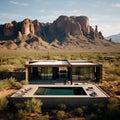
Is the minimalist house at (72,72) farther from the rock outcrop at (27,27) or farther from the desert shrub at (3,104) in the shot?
the rock outcrop at (27,27)

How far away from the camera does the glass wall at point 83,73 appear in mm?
26844

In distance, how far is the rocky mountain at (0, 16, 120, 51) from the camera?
387 feet

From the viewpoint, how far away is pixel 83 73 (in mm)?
27047

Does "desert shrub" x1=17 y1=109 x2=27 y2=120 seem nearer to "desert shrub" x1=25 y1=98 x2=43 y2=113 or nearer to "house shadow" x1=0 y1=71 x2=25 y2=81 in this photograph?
"desert shrub" x1=25 y1=98 x2=43 y2=113

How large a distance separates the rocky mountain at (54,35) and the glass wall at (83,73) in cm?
8716

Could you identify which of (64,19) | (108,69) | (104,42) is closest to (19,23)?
(64,19)

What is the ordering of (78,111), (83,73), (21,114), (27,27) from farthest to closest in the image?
(27,27) → (83,73) → (78,111) → (21,114)

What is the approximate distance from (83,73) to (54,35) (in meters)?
113

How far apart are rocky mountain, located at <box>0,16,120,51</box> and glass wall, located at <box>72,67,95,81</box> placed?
286 ft

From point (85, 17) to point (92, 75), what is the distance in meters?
128

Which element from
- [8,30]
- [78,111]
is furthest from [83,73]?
[8,30]

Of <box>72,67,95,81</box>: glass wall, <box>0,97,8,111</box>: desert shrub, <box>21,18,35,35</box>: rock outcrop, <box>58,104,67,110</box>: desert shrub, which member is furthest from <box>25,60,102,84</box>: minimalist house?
<box>21,18,35,35</box>: rock outcrop

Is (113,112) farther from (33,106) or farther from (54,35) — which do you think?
(54,35)

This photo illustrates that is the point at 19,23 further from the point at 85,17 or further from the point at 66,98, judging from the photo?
the point at 66,98
